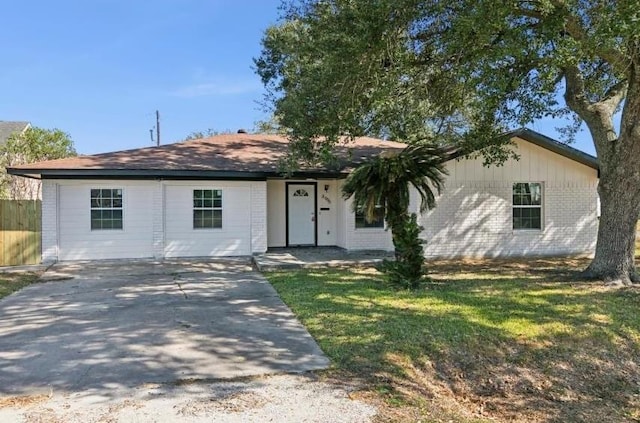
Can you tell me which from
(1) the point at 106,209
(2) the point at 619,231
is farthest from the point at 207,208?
(2) the point at 619,231

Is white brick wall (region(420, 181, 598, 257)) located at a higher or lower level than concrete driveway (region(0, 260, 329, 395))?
higher

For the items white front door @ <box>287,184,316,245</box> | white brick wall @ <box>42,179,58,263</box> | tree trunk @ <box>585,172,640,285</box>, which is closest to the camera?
tree trunk @ <box>585,172,640,285</box>

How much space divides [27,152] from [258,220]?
1435 cm

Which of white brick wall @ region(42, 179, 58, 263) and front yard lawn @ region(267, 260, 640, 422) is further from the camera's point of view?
white brick wall @ region(42, 179, 58, 263)

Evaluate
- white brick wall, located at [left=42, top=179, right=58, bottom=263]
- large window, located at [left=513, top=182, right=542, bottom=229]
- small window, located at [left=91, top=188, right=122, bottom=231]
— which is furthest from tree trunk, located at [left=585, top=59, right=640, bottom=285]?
white brick wall, located at [left=42, top=179, right=58, bottom=263]

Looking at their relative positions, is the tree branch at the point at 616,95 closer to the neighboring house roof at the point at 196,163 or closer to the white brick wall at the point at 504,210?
the neighboring house roof at the point at 196,163

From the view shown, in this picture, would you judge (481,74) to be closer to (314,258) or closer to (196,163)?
(314,258)

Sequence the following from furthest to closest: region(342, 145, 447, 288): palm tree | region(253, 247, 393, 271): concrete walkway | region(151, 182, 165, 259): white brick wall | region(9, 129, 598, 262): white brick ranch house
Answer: region(151, 182, 165, 259): white brick wall → region(9, 129, 598, 262): white brick ranch house → region(253, 247, 393, 271): concrete walkway → region(342, 145, 447, 288): palm tree

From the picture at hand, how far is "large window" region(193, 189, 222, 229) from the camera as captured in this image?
13.3 m

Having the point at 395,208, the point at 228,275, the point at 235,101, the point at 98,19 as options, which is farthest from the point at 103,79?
the point at 395,208

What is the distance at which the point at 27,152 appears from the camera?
70.5ft

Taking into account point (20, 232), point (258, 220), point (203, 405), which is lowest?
point (203, 405)

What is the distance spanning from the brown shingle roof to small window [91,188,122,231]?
29.8 inches

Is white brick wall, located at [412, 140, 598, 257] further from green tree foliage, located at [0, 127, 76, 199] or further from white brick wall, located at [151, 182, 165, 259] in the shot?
green tree foliage, located at [0, 127, 76, 199]
